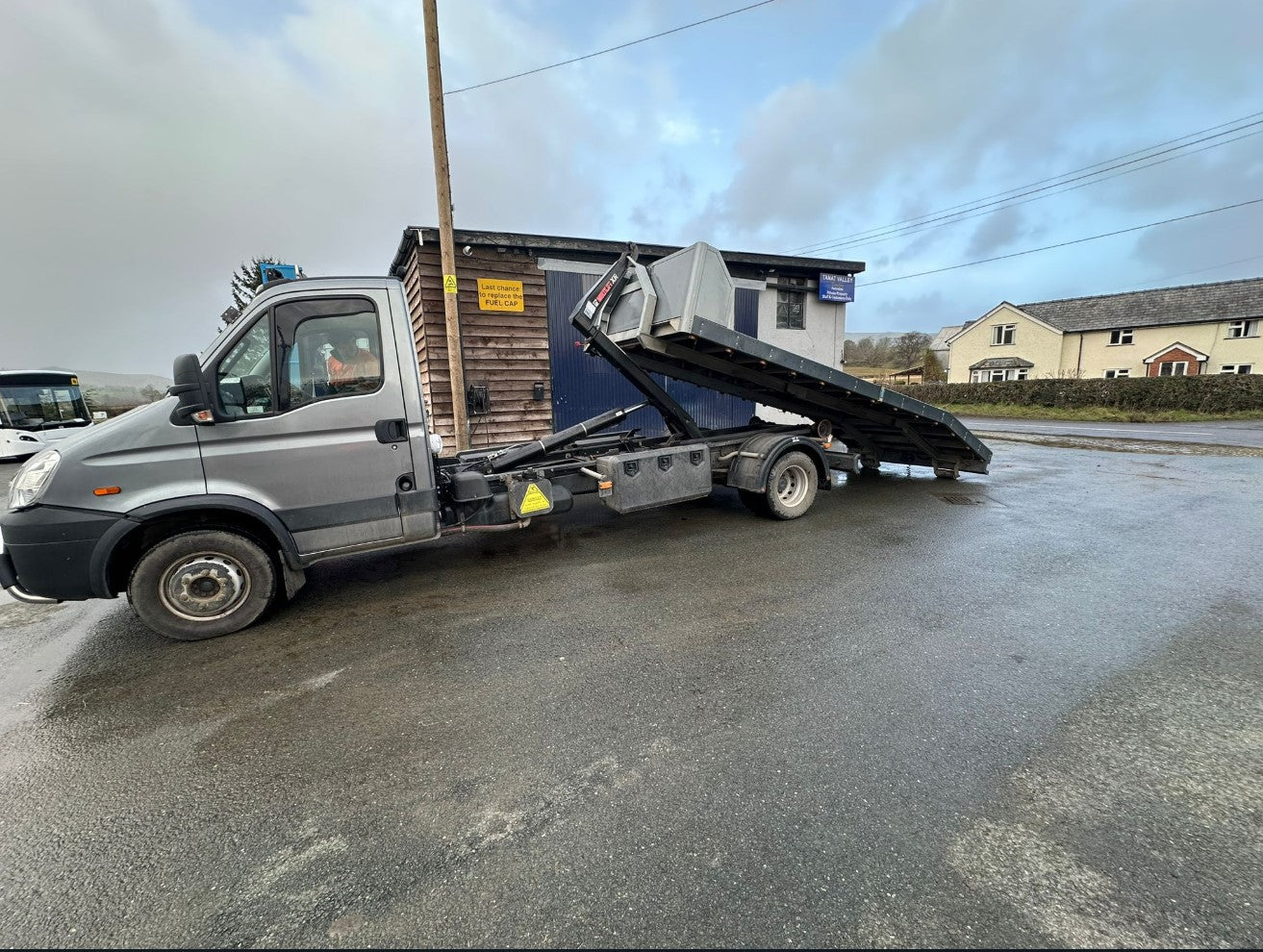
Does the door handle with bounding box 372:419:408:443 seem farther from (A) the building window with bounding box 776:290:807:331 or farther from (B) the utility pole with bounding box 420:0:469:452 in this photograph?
(A) the building window with bounding box 776:290:807:331

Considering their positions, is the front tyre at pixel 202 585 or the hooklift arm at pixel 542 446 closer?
the front tyre at pixel 202 585

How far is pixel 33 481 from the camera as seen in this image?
11.0ft

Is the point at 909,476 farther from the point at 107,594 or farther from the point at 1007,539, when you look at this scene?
the point at 107,594

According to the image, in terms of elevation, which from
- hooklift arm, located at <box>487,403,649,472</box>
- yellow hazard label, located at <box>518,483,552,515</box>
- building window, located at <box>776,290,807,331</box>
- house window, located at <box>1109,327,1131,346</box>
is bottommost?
yellow hazard label, located at <box>518,483,552,515</box>

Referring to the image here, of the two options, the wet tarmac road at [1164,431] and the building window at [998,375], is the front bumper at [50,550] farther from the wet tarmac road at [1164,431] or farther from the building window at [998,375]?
the building window at [998,375]

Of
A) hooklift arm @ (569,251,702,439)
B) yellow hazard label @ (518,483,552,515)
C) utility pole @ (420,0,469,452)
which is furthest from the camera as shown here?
utility pole @ (420,0,469,452)

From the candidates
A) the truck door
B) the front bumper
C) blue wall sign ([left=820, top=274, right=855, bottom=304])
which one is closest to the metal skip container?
the truck door

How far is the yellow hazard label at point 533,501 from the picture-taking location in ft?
16.2

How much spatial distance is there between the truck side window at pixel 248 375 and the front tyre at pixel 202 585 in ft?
2.94

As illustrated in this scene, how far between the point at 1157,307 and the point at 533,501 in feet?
159

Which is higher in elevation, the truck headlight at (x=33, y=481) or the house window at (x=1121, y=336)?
the house window at (x=1121, y=336)

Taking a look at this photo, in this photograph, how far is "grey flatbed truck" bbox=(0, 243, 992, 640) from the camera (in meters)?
3.43

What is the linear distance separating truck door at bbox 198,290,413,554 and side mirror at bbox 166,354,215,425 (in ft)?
0.29

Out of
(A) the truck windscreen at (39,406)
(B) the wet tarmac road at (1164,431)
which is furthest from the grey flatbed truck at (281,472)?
(A) the truck windscreen at (39,406)
